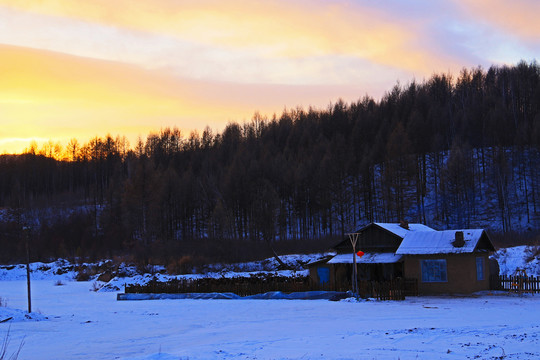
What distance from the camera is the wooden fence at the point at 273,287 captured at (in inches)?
1225

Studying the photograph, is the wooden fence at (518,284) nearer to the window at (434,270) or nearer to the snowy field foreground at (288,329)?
the snowy field foreground at (288,329)

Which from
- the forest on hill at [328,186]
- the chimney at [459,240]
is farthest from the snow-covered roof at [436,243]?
the forest on hill at [328,186]

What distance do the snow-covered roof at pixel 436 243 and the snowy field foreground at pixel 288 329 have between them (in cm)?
313

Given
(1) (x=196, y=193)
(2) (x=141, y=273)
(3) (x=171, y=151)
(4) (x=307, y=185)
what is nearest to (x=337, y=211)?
(4) (x=307, y=185)

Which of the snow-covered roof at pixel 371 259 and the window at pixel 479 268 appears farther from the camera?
the snow-covered roof at pixel 371 259

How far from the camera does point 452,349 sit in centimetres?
1409

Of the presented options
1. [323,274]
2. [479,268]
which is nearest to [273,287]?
[323,274]

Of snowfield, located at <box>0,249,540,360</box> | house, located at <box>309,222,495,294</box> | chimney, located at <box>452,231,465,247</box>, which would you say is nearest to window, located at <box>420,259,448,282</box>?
house, located at <box>309,222,495,294</box>

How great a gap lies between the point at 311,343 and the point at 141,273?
4111cm

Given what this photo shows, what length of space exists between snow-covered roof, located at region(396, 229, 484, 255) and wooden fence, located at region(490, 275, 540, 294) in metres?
3.13

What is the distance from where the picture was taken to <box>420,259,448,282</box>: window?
33812mm

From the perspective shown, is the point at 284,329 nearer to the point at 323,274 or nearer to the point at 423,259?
the point at 423,259

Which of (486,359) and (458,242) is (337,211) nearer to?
(458,242)

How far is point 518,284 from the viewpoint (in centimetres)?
3262
